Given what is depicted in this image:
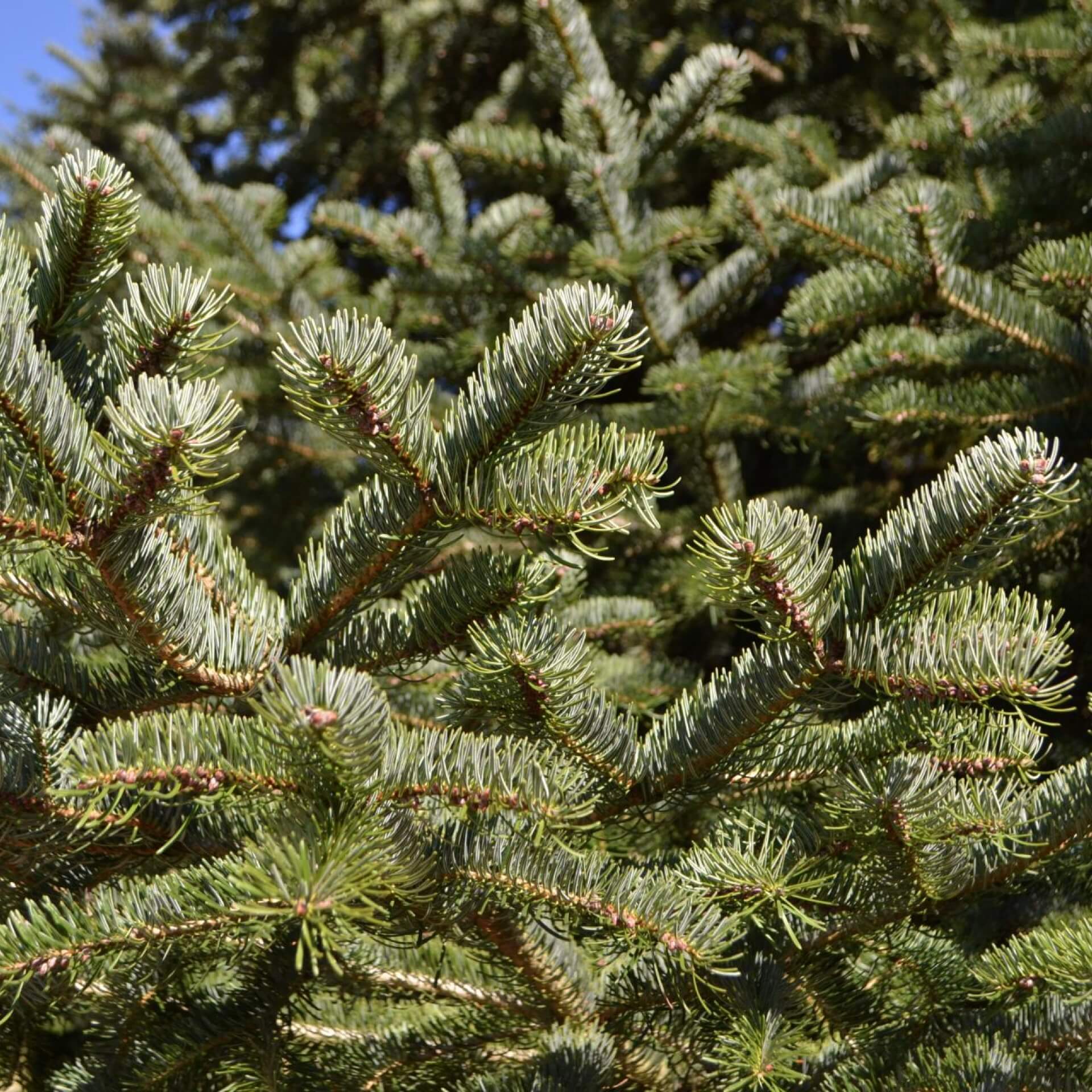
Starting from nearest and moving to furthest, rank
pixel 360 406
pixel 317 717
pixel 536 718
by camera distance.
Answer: pixel 317 717, pixel 360 406, pixel 536 718

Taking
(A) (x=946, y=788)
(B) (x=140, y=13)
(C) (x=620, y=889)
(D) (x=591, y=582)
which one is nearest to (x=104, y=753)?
(C) (x=620, y=889)

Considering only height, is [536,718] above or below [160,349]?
below

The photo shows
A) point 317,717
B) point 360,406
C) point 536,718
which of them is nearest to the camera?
point 317,717

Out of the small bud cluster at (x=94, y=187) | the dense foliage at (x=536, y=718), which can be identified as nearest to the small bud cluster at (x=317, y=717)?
the dense foliage at (x=536, y=718)

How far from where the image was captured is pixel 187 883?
72cm

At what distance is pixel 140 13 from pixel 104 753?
15.8ft

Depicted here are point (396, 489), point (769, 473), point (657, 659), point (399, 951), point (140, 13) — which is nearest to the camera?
point (396, 489)

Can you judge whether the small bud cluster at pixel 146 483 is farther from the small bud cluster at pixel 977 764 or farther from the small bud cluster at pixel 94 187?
the small bud cluster at pixel 977 764

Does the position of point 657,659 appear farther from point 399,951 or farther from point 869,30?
point 869,30

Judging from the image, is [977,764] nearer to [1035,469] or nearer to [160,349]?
[1035,469]

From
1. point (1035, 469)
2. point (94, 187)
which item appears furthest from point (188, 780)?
point (1035, 469)

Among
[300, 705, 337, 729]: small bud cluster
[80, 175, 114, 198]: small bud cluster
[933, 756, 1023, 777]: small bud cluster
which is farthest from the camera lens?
[933, 756, 1023, 777]: small bud cluster

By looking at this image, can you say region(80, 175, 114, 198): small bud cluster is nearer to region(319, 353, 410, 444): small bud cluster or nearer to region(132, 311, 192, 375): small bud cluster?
region(132, 311, 192, 375): small bud cluster

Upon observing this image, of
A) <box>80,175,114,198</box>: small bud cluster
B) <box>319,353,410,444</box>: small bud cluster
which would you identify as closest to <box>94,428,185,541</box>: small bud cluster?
<box>319,353,410,444</box>: small bud cluster
